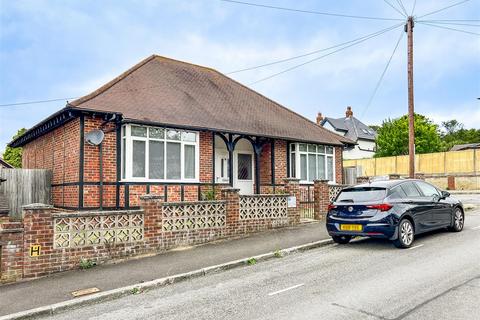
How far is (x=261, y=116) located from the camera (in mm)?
17547

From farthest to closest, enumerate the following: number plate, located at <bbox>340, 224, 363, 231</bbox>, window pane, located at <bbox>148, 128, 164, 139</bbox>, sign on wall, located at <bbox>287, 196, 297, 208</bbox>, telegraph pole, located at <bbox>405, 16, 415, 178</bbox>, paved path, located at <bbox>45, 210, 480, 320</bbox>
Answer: telegraph pole, located at <bbox>405, 16, 415, 178</bbox> < window pane, located at <bbox>148, 128, 164, 139</bbox> < sign on wall, located at <bbox>287, 196, 297, 208</bbox> < number plate, located at <bbox>340, 224, 363, 231</bbox> < paved path, located at <bbox>45, 210, 480, 320</bbox>

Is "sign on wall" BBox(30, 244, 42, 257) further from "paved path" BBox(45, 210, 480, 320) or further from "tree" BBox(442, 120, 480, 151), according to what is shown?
"tree" BBox(442, 120, 480, 151)

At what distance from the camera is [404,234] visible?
8.41m

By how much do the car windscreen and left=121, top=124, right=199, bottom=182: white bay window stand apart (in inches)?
236

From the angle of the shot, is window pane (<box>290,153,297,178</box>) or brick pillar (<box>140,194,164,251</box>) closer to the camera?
brick pillar (<box>140,194,164,251</box>)

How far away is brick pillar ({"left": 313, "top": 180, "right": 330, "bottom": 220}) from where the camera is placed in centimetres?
1312

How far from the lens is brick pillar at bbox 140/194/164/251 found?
8.73 metres

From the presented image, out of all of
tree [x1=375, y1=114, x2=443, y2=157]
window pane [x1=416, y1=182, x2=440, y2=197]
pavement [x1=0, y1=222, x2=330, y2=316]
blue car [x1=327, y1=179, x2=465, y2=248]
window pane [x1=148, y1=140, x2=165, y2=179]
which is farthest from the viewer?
tree [x1=375, y1=114, x2=443, y2=157]

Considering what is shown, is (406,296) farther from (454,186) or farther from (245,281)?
(454,186)

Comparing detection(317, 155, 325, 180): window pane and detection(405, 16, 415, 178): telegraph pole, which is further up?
detection(405, 16, 415, 178): telegraph pole

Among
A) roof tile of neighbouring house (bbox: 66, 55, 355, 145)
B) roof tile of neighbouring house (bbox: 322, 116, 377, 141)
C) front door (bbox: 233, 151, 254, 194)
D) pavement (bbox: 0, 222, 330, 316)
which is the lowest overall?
pavement (bbox: 0, 222, 330, 316)

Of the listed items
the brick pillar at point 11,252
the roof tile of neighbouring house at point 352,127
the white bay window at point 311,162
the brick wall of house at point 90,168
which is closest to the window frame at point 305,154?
the white bay window at point 311,162

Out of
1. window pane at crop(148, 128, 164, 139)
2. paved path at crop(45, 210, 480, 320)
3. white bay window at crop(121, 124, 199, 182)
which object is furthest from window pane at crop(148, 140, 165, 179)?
paved path at crop(45, 210, 480, 320)

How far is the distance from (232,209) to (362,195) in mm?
3410
